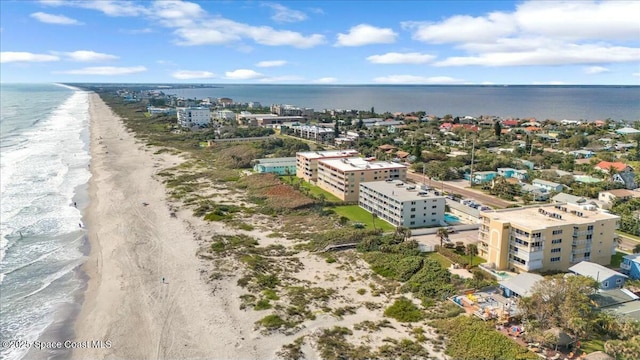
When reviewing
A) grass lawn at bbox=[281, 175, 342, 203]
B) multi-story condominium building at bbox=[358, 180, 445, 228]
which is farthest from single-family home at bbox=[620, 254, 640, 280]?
grass lawn at bbox=[281, 175, 342, 203]

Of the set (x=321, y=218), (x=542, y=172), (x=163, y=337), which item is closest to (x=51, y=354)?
(x=163, y=337)

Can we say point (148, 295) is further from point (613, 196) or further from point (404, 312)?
point (613, 196)

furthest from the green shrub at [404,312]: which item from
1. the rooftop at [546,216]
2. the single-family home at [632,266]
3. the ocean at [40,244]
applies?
the ocean at [40,244]

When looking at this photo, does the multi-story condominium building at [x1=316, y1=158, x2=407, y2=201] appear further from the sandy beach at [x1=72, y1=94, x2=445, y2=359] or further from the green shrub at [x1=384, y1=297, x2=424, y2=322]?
the green shrub at [x1=384, y1=297, x2=424, y2=322]

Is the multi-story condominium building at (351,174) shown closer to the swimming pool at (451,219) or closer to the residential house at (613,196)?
the swimming pool at (451,219)

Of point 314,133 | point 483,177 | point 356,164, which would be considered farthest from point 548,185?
point 314,133

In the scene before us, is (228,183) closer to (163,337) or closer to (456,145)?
(163,337)
